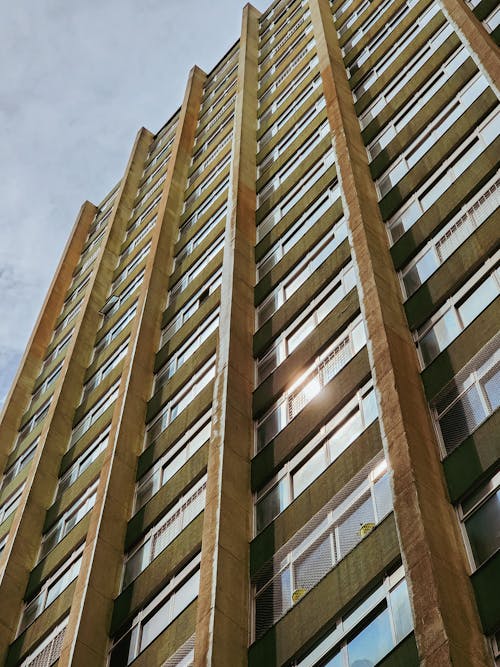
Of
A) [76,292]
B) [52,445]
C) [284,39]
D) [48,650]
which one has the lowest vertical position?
[48,650]

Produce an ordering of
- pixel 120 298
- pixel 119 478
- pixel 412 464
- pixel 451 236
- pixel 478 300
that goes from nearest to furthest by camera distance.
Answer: pixel 412 464, pixel 478 300, pixel 451 236, pixel 119 478, pixel 120 298

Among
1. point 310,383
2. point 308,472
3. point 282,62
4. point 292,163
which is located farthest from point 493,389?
point 282,62

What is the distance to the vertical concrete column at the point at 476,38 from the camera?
1063 inches

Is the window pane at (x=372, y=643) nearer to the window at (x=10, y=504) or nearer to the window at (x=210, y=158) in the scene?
the window at (x=10, y=504)

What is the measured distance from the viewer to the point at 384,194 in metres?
29.3

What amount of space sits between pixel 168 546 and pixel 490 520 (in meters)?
10.2

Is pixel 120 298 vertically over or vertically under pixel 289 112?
under

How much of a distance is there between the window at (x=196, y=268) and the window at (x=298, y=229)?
5.23 meters

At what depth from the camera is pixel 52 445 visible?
3575cm

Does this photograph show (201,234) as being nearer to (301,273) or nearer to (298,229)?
(298,229)

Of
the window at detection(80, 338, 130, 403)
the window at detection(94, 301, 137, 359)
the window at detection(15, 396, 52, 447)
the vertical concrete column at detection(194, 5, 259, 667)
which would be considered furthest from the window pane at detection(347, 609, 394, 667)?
the window at detection(15, 396, 52, 447)

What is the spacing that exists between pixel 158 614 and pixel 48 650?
5.22 metres

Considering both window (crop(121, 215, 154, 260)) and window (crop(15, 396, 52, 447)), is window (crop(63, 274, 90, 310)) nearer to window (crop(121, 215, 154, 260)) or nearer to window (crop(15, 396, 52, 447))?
window (crop(121, 215, 154, 260))

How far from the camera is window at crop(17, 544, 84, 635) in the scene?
28628 millimetres
